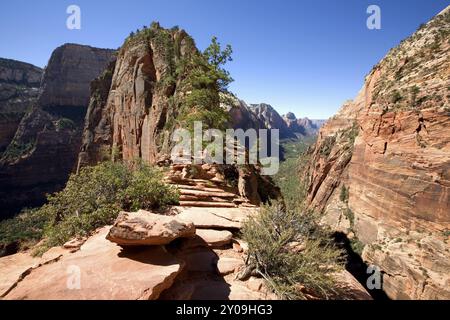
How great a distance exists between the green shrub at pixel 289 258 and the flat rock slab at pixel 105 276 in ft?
7.32

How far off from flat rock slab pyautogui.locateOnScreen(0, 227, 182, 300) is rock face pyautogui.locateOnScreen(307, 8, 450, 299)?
1018 inches

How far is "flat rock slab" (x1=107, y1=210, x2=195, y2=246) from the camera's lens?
5.64m

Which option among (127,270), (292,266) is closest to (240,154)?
(292,266)

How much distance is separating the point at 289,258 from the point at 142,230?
366cm

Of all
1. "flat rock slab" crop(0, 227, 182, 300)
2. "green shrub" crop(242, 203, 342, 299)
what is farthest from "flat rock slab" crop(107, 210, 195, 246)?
"green shrub" crop(242, 203, 342, 299)

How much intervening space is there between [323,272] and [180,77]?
24684mm

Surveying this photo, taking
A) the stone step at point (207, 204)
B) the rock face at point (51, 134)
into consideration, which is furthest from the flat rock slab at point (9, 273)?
the rock face at point (51, 134)

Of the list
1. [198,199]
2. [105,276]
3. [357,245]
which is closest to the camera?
[105,276]

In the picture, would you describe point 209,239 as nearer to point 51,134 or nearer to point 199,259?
point 199,259

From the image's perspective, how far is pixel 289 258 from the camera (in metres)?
6.17

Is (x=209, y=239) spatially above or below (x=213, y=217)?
below

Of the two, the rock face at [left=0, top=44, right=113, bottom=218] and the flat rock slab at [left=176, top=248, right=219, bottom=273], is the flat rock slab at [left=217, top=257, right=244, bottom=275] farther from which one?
the rock face at [left=0, top=44, right=113, bottom=218]

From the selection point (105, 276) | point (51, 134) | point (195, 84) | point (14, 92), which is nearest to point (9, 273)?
point (105, 276)
